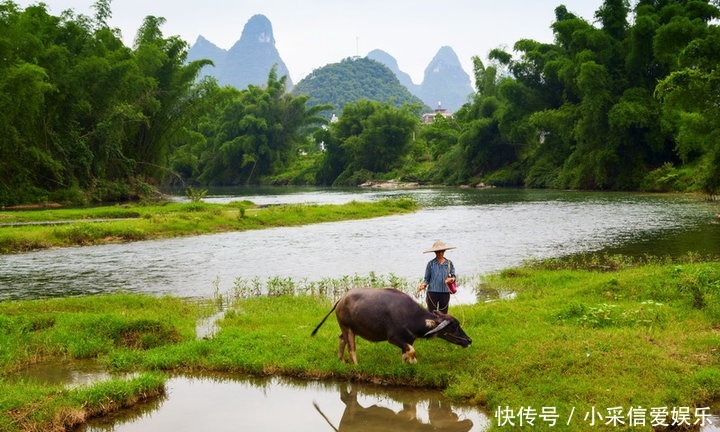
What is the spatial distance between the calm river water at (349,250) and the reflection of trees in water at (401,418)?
6.52m

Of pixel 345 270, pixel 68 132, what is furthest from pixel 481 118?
pixel 345 270

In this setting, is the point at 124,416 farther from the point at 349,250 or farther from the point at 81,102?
the point at 81,102

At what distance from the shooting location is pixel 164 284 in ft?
52.3

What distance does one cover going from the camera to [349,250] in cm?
2192

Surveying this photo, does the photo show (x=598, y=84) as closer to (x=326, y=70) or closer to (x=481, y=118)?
(x=481, y=118)

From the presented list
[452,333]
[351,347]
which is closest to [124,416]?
[351,347]

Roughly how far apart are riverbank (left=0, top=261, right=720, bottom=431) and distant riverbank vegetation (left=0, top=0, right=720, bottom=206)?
46.6 ft

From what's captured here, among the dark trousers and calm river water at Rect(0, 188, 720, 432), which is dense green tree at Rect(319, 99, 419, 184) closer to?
calm river water at Rect(0, 188, 720, 432)

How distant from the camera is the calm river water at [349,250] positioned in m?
16.5

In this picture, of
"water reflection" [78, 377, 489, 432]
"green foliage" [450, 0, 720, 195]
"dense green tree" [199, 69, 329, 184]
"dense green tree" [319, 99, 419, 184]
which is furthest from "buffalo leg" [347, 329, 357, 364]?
"dense green tree" [199, 69, 329, 184]

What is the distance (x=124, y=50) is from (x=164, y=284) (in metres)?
33.4

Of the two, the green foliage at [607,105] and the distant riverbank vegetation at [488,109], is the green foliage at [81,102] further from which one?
the green foliage at [607,105]

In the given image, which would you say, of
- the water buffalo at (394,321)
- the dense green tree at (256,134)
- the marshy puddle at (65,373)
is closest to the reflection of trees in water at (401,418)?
the water buffalo at (394,321)

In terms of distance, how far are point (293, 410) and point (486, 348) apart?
284 cm
